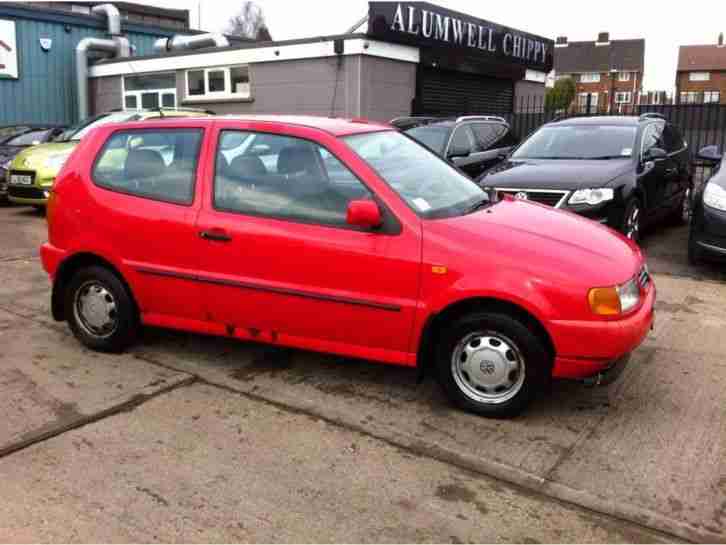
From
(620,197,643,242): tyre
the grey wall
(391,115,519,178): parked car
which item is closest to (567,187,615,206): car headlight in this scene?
(620,197,643,242): tyre

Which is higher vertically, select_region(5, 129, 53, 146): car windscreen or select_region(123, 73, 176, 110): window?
select_region(123, 73, 176, 110): window

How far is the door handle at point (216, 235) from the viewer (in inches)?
169

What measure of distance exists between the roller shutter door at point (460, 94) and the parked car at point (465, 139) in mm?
5408

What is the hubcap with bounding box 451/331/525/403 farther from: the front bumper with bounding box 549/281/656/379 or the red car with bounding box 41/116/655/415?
the front bumper with bounding box 549/281/656/379

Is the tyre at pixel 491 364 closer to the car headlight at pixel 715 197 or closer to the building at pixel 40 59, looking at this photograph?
the car headlight at pixel 715 197

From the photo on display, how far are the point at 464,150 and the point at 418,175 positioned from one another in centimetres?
611

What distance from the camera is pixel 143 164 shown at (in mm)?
4707

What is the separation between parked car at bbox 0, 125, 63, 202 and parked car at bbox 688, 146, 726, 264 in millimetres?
10333

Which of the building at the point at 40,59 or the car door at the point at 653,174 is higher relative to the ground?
the building at the point at 40,59

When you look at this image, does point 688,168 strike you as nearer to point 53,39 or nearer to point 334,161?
point 334,161

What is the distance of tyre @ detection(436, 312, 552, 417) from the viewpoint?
3730mm

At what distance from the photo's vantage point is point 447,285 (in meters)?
3.79

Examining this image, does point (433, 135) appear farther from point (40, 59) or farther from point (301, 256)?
point (40, 59)

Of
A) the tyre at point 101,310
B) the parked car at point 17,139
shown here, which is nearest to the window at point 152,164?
the tyre at point 101,310
